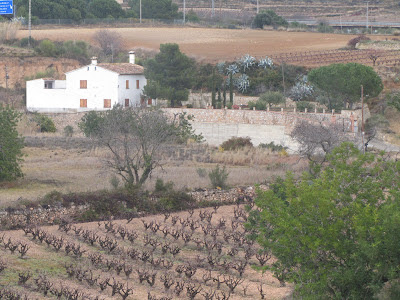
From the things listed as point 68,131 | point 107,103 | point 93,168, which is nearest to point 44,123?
point 68,131

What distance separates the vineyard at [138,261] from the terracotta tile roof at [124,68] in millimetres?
32456

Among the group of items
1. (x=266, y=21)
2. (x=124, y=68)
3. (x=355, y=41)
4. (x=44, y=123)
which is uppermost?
(x=266, y=21)

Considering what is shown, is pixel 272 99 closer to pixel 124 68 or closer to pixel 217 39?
pixel 124 68

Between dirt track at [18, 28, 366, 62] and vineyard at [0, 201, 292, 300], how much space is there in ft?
165

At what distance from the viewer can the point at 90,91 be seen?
5922 cm

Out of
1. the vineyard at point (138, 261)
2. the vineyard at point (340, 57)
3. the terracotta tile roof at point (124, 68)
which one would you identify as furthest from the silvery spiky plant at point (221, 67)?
the vineyard at point (138, 261)

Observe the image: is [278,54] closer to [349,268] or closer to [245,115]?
[245,115]

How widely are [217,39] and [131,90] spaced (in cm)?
2727

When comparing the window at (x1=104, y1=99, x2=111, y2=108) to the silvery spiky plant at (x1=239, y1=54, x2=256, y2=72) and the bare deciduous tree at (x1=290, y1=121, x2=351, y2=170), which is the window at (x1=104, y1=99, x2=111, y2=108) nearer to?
the silvery spiky plant at (x1=239, y1=54, x2=256, y2=72)

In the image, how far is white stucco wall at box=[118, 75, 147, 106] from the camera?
59.0 m

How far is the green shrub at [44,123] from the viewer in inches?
2141

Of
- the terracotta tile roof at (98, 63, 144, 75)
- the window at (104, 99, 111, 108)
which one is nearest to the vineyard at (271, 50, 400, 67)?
the terracotta tile roof at (98, 63, 144, 75)

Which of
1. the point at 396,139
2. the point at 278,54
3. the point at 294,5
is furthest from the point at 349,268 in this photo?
the point at 294,5

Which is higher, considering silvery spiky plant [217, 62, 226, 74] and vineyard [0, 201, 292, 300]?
silvery spiky plant [217, 62, 226, 74]
